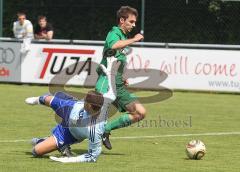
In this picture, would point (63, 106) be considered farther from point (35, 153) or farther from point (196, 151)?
point (196, 151)

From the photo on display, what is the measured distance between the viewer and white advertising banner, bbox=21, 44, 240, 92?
882 inches

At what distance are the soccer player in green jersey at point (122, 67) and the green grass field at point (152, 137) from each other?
442 mm

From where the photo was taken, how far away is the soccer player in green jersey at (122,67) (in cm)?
1111

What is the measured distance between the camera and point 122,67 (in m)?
11.7

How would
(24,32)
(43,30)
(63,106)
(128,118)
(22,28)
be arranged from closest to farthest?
(63,106) → (128,118) → (24,32) → (22,28) → (43,30)

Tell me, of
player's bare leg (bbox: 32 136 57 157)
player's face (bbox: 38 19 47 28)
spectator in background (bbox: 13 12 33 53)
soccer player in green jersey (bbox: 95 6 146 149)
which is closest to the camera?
player's bare leg (bbox: 32 136 57 157)

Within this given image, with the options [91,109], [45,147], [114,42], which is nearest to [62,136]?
[45,147]

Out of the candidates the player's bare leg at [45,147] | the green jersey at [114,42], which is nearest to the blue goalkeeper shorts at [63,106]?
the player's bare leg at [45,147]

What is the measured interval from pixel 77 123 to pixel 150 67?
1233cm

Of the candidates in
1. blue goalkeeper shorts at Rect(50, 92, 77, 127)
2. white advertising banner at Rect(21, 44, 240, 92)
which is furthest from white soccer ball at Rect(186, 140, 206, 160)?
white advertising banner at Rect(21, 44, 240, 92)

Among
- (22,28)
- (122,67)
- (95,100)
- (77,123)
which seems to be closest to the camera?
(95,100)

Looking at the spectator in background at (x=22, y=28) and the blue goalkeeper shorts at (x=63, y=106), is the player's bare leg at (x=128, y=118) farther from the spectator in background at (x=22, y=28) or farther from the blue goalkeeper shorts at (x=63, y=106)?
the spectator in background at (x=22, y=28)

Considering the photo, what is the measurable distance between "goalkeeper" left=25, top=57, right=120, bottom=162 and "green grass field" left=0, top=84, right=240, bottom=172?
0.18 m

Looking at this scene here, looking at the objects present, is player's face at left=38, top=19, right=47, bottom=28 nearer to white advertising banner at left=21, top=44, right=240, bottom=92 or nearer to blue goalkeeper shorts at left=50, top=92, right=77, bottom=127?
white advertising banner at left=21, top=44, right=240, bottom=92
